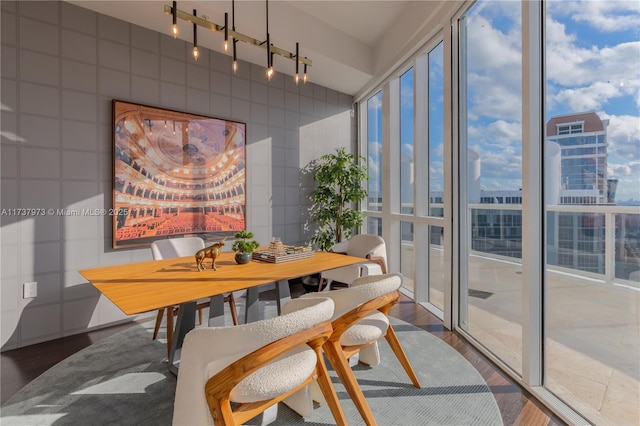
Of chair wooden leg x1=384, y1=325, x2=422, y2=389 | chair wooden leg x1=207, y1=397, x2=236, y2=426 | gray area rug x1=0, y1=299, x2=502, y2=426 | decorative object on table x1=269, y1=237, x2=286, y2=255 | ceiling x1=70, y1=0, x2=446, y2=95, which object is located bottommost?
gray area rug x1=0, y1=299, x2=502, y2=426

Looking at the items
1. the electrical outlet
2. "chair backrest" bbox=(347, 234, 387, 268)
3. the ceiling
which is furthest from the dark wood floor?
the ceiling

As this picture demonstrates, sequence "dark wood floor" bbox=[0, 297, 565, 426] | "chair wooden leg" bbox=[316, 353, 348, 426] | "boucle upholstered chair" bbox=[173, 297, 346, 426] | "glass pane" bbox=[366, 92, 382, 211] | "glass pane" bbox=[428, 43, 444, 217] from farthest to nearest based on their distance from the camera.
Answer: "glass pane" bbox=[366, 92, 382, 211]
"glass pane" bbox=[428, 43, 444, 217]
"dark wood floor" bbox=[0, 297, 565, 426]
"chair wooden leg" bbox=[316, 353, 348, 426]
"boucle upholstered chair" bbox=[173, 297, 346, 426]

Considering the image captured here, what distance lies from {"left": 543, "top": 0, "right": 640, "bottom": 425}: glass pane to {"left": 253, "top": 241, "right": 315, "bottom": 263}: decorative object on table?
1.68 meters

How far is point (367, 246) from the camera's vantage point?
3.30 meters

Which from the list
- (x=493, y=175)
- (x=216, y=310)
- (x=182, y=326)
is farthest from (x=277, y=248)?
(x=493, y=175)

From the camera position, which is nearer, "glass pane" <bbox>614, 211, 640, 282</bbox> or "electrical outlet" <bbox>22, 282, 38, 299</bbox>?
"glass pane" <bbox>614, 211, 640, 282</bbox>

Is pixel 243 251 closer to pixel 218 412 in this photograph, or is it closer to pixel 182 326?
pixel 182 326

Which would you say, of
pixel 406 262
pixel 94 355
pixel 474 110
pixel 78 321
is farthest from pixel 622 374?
pixel 78 321

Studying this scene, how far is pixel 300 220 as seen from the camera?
184 inches

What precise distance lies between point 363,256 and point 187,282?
1881mm

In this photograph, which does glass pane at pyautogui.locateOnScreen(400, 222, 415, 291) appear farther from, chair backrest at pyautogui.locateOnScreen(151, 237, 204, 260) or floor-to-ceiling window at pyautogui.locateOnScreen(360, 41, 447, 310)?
chair backrest at pyautogui.locateOnScreen(151, 237, 204, 260)

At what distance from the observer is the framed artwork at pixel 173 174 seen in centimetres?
312

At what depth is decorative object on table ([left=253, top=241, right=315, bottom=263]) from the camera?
243cm

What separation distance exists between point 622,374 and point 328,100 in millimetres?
4371
